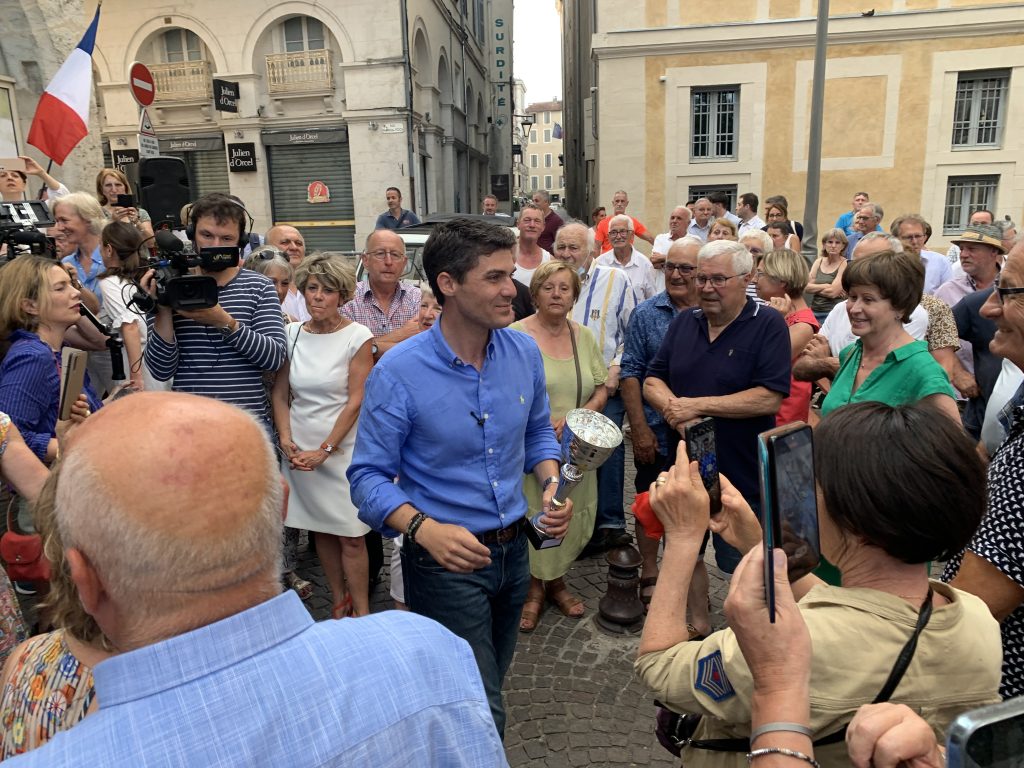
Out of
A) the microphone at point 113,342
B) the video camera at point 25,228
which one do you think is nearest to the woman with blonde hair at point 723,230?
the microphone at point 113,342

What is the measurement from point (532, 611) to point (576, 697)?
73 cm

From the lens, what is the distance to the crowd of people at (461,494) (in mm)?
1004

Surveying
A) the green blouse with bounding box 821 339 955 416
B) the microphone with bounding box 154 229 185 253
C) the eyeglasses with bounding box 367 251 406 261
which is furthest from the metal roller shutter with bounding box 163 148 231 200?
the green blouse with bounding box 821 339 955 416

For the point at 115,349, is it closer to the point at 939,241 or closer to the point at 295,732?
the point at 295,732

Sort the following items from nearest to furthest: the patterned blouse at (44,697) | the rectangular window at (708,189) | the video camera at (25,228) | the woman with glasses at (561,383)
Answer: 1. the patterned blouse at (44,697)
2. the video camera at (25,228)
3. the woman with glasses at (561,383)
4. the rectangular window at (708,189)

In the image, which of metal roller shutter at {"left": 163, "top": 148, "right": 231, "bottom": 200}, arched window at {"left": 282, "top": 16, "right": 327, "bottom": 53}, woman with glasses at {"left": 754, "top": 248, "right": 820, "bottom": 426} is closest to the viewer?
woman with glasses at {"left": 754, "top": 248, "right": 820, "bottom": 426}

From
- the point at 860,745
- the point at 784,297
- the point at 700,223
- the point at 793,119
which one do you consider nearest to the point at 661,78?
the point at 793,119

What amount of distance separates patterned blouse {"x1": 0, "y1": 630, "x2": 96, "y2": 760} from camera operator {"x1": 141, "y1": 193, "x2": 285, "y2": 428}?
2.18m

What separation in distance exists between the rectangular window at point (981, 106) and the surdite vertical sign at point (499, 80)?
83.0 ft

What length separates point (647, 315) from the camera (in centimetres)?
441

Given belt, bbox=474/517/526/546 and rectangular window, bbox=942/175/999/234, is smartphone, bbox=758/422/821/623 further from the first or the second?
rectangular window, bbox=942/175/999/234

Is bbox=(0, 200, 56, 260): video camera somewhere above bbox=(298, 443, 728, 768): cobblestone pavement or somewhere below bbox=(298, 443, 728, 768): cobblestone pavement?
above

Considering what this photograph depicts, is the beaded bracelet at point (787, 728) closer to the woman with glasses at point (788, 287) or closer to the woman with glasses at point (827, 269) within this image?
the woman with glasses at point (788, 287)

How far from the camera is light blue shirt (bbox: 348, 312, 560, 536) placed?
2465 mm
